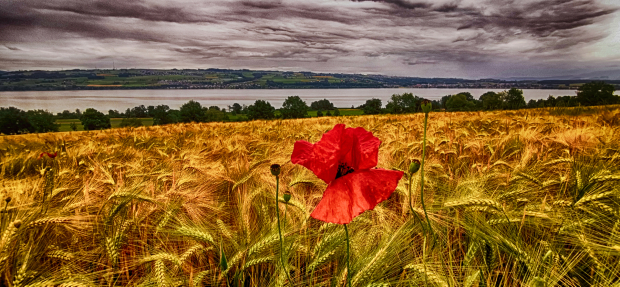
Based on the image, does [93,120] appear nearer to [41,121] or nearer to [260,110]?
[41,121]

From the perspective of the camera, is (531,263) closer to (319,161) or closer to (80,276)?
(319,161)

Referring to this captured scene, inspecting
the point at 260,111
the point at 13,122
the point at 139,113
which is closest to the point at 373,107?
the point at 260,111

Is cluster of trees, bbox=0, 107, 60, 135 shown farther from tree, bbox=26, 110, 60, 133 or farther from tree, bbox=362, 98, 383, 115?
tree, bbox=362, 98, 383, 115

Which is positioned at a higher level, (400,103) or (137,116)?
(400,103)

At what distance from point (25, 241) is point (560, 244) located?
2193 mm

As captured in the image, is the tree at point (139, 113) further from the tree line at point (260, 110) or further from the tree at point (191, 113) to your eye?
the tree at point (191, 113)

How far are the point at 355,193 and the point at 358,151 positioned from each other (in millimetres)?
116

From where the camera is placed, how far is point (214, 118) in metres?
37.4

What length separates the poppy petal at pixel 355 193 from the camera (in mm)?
616

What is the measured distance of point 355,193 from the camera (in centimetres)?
66

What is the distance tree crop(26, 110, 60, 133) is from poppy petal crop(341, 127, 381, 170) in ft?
72.7

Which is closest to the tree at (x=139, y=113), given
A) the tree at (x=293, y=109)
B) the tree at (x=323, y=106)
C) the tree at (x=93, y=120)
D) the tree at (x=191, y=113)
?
the tree at (x=191, y=113)

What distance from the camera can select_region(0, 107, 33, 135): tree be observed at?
14.6 m

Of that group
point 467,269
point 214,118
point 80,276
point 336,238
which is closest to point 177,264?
point 80,276
